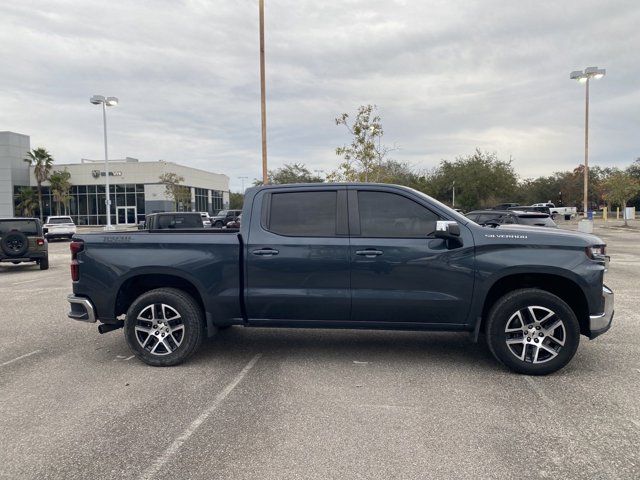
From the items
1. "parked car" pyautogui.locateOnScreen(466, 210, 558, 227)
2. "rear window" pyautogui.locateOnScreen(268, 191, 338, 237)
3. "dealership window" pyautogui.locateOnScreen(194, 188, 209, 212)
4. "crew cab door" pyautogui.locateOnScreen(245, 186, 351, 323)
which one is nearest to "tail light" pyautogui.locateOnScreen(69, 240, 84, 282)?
"crew cab door" pyautogui.locateOnScreen(245, 186, 351, 323)

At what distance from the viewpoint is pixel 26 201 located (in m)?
49.2

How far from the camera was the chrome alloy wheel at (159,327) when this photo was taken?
5336mm

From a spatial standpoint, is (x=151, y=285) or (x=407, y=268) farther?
(x=151, y=285)

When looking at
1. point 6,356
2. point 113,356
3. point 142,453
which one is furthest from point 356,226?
point 6,356

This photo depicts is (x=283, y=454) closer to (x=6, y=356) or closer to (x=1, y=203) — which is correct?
(x=6, y=356)

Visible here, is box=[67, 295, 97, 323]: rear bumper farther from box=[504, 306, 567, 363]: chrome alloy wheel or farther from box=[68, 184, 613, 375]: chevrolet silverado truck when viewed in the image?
box=[504, 306, 567, 363]: chrome alloy wheel

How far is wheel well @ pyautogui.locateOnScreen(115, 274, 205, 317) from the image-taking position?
18.1ft

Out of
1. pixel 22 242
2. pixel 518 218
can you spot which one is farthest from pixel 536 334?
pixel 22 242

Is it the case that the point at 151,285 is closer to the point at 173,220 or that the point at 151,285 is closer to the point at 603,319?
the point at 603,319

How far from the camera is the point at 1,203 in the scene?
49125mm

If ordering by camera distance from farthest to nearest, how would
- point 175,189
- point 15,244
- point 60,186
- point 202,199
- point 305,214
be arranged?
point 202,199 → point 60,186 → point 175,189 → point 15,244 → point 305,214

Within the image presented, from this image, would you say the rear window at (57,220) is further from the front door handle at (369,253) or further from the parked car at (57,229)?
the front door handle at (369,253)

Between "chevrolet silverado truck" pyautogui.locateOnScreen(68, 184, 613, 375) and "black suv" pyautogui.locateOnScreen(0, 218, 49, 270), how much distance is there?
10556mm

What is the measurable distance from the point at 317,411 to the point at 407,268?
1720mm
